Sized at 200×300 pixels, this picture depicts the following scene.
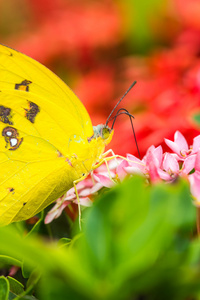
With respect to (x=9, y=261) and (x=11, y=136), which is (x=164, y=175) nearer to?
(x=9, y=261)

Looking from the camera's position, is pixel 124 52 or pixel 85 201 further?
pixel 124 52

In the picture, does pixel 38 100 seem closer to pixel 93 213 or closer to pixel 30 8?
pixel 93 213

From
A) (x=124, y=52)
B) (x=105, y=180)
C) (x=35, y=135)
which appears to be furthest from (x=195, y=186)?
(x=124, y=52)

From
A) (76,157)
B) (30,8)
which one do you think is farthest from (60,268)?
(30,8)

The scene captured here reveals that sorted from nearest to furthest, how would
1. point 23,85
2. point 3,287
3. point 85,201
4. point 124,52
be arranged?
point 3,287 → point 85,201 → point 23,85 → point 124,52

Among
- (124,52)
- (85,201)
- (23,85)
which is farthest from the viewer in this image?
(124,52)

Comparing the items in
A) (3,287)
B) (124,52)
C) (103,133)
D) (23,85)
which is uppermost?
(124,52)
